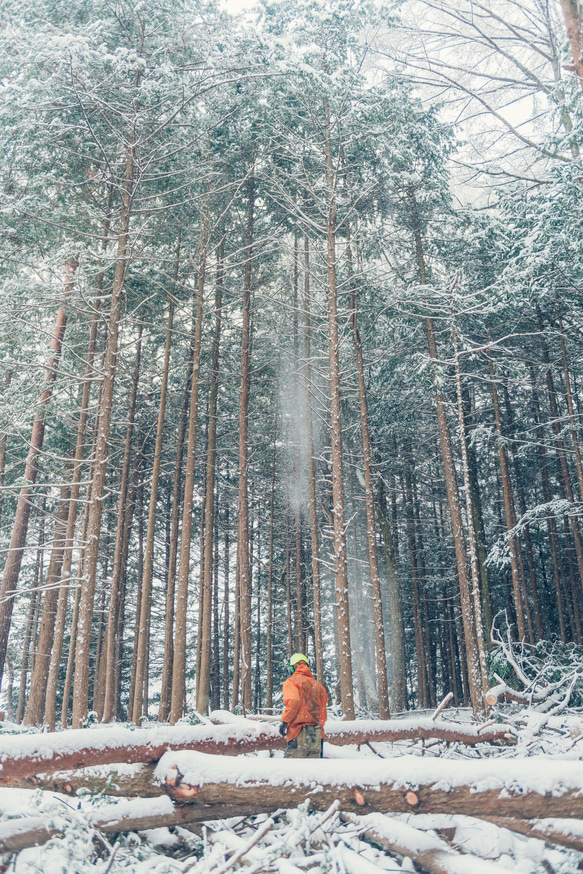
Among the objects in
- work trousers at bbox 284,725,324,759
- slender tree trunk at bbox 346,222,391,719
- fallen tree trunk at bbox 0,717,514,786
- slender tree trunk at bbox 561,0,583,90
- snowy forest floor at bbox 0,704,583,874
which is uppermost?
slender tree trunk at bbox 561,0,583,90

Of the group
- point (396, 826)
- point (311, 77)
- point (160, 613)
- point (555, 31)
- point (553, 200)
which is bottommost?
point (396, 826)

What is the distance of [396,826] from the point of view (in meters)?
3.66

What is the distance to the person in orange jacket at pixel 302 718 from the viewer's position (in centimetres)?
538

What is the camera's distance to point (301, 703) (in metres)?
5.41

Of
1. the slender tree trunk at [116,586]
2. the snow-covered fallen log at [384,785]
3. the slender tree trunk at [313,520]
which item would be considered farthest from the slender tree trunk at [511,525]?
Answer: the snow-covered fallen log at [384,785]

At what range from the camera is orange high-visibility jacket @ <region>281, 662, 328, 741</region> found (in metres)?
5.38

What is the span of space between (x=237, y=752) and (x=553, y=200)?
11839 mm

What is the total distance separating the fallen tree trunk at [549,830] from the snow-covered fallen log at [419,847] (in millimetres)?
251

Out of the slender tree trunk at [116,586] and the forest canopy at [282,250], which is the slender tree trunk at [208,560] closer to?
the forest canopy at [282,250]

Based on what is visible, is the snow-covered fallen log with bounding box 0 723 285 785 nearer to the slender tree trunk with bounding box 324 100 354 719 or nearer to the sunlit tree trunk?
the slender tree trunk with bounding box 324 100 354 719

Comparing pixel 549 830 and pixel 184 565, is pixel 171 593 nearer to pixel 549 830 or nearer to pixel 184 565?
pixel 184 565

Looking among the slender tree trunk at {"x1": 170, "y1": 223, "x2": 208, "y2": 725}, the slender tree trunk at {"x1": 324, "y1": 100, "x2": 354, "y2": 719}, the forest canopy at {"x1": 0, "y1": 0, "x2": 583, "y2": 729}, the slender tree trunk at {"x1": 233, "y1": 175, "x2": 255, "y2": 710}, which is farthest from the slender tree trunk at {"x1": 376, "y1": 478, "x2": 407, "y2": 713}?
the slender tree trunk at {"x1": 170, "y1": 223, "x2": 208, "y2": 725}

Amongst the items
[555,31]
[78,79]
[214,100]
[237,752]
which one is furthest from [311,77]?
[237,752]

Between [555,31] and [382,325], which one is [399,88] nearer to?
[555,31]
